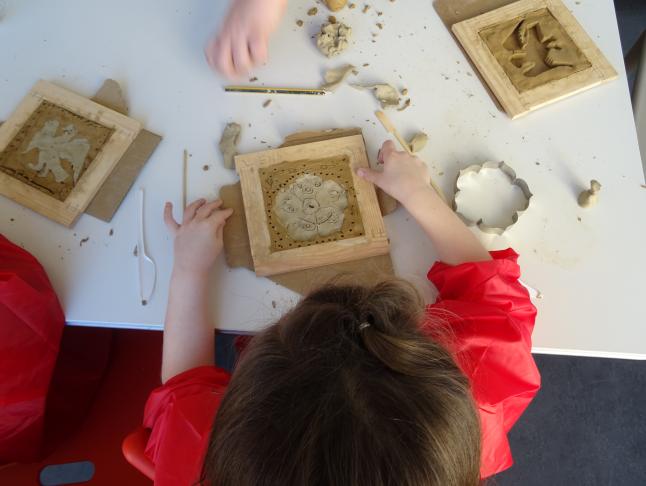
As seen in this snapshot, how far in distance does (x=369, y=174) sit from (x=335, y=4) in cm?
40

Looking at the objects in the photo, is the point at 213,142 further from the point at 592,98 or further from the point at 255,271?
the point at 592,98

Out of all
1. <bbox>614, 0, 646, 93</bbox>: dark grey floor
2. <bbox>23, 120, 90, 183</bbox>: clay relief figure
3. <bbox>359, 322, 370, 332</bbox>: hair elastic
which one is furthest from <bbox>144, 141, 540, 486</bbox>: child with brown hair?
<bbox>614, 0, 646, 93</bbox>: dark grey floor

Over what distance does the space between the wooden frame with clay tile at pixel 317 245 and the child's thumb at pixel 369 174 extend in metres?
0.01

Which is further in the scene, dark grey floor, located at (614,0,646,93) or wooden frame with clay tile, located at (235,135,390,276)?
dark grey floor, located at (614,0,646,93)

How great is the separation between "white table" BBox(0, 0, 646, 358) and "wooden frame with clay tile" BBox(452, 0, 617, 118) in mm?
22

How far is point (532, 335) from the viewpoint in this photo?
798 mm

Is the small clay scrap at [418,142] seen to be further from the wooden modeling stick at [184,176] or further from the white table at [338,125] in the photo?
the wooden modeling stick at [184,176]

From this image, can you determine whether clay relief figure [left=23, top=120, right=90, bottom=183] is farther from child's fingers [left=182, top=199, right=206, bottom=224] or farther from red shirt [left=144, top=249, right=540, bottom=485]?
red shirt [left=144, top=249, right=540, bottom=485]

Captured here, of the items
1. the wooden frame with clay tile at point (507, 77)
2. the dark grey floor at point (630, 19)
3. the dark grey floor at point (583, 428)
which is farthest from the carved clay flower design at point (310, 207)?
the dark grey floor at point (630, 19)

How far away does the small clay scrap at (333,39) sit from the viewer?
0.97m

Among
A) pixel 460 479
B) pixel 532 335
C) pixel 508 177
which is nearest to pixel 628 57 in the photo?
pixel 508 177

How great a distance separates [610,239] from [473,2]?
0.56 metres

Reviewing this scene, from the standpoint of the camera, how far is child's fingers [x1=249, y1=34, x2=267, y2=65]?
3.02ft

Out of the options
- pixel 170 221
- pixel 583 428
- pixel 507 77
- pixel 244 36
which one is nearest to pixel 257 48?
pixel 244 36
